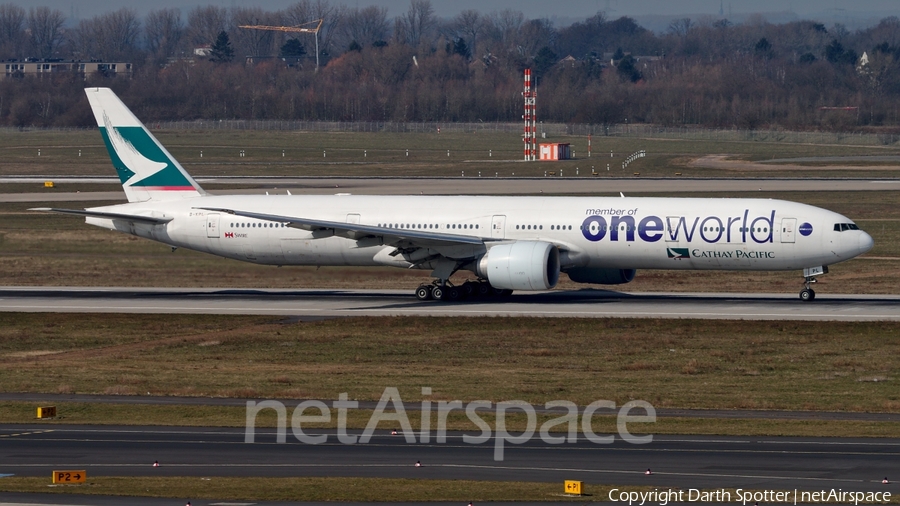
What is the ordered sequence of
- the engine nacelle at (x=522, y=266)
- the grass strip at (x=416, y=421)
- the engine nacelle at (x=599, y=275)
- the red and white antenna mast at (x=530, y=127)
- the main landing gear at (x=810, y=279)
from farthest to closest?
the red and white antenna mast at (x=530, y=127) < the engine nacelle at (x=599, y=275) < the main landing gear at (x=810, y=279) < the engine nacelle at (x=522, y=266) < the grass strip at (x=416, y=421)

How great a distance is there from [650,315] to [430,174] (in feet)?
236

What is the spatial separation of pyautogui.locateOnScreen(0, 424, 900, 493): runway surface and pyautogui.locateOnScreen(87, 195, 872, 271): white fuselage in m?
22.7

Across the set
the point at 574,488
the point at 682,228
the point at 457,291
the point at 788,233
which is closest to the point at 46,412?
the point at 574,488

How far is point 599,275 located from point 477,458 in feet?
91.4

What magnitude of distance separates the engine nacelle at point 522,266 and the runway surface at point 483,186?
4172 cm

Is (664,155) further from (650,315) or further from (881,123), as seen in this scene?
(650,315)

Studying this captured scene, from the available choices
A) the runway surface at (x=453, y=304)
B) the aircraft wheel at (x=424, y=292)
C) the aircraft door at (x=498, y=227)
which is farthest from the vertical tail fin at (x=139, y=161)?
the aircraft door at (x=498, y=227)

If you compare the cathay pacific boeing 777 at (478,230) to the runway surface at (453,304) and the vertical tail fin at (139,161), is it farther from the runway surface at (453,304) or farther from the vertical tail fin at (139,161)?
the runway surface at (453,304)

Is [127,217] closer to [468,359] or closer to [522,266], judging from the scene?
[522,266]

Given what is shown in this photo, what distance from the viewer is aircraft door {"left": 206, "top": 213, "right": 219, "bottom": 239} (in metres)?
54.0

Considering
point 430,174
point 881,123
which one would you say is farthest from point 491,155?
point 881,123

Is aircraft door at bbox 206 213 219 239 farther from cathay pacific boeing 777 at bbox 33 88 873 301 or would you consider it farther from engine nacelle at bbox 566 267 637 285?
engine nacelle at bbox 566 267 637 285

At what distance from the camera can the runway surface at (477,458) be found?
23.7 metres

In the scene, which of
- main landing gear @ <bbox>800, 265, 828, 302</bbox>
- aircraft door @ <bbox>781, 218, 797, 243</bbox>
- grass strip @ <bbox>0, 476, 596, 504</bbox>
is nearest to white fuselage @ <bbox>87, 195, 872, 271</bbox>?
aircraft door @ <bbox>781, 218, 797, 243</bbox>
